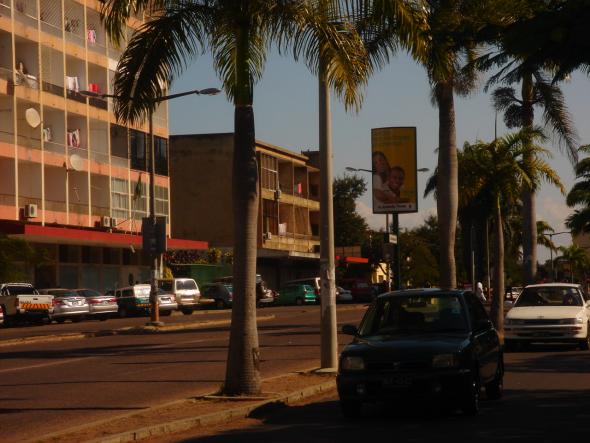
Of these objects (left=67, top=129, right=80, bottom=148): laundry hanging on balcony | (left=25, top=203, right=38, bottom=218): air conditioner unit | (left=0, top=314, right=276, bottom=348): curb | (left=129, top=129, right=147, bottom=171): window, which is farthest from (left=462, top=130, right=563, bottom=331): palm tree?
(left=129, top=129, right=147, bottom=171): window

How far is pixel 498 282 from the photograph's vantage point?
33.2m

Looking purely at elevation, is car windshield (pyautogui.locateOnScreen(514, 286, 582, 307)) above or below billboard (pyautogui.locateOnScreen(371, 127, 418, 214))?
below

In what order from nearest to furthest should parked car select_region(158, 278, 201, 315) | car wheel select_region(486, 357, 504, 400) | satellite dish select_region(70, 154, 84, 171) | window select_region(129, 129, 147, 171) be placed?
car wheel select_region(486, 357, 504, 400) < parked car select_region(158, 278, 201, 315) < satellite dish select_region(70, 154, 84, 171) < window select_region(129, 129, 147, 171)

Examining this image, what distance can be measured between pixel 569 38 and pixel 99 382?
11.5m

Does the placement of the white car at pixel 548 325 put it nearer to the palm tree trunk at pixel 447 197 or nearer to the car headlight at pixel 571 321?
the car headlight at pixel 571 321

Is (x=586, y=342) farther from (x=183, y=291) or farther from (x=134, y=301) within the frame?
(x=183, y=291)

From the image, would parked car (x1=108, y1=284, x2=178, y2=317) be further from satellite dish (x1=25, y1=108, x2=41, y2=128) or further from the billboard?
the billboard

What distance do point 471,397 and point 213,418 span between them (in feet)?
10.0

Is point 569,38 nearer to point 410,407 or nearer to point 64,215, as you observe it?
point 410,407

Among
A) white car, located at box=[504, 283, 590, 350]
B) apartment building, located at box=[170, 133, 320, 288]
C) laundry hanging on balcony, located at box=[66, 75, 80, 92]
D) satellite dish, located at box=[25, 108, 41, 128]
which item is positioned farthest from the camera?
apartment building, located at box=[170, 133, 320, 288]

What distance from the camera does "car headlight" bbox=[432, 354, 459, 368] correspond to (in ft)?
42.9

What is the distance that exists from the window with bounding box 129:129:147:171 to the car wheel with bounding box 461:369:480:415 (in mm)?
51480

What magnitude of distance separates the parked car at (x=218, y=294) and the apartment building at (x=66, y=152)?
349cm

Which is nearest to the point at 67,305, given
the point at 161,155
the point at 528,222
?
the point at 528,222
